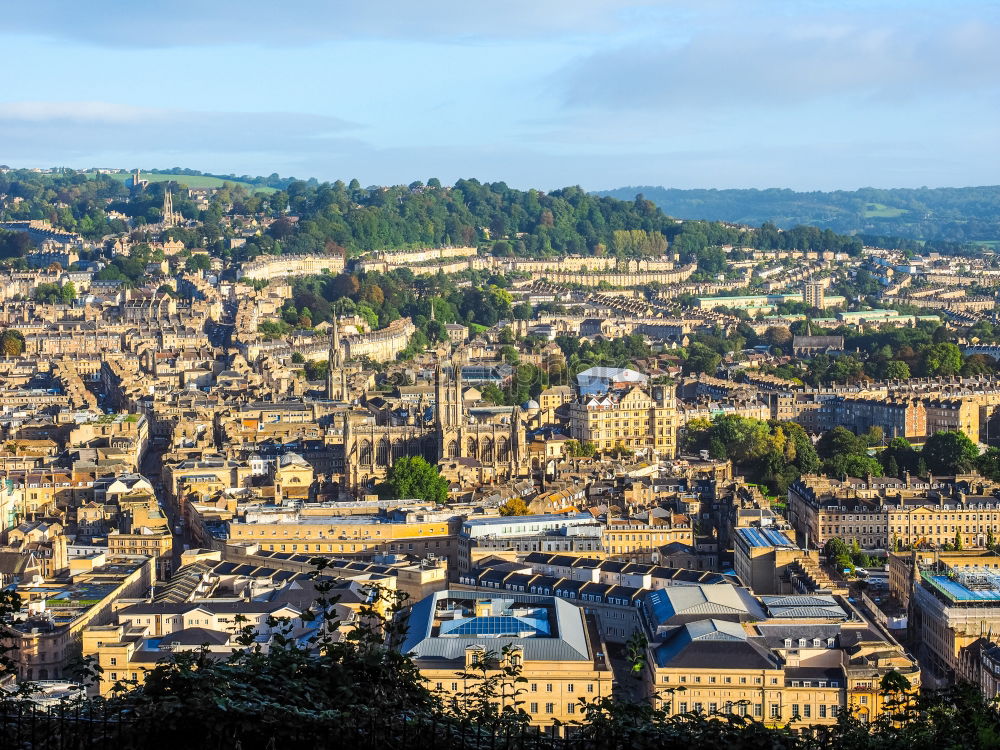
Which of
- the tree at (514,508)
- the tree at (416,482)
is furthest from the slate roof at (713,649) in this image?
the tree at (416,482)

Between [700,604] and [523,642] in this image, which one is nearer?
[523,642]

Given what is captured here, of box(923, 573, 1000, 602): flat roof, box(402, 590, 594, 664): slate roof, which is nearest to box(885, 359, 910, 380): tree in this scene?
box(923, 573, 1000, 602): flat roof

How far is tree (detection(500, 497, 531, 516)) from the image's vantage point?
129ft

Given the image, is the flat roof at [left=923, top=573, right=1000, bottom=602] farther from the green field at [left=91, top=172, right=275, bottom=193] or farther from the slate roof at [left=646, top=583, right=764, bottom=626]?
the green field at [left=91, top=172, right=275, bottom=193]

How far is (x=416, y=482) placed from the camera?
140ft

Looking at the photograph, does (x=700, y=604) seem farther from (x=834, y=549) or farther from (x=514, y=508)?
(x=514, y=508)

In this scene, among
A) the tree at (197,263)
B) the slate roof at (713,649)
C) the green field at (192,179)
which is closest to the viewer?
the slate roof at (713,649)

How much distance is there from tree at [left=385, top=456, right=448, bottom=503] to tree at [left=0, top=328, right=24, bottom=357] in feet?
88.1

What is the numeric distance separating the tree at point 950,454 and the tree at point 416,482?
14498 mm

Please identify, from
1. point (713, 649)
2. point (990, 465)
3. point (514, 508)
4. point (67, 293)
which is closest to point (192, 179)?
point (67, 293)

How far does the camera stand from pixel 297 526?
122 feet

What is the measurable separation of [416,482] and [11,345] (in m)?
28.6

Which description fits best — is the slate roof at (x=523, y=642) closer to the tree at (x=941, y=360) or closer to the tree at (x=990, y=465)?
the tree at (x=990, y=465)

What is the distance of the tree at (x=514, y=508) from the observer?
3934 centimetres
